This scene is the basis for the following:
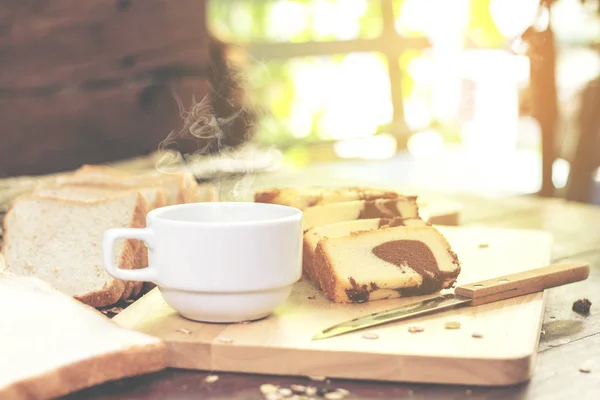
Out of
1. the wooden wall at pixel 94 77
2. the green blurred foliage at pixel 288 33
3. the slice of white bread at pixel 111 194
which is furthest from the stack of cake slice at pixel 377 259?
the green blurred foliage at pixel 288 33

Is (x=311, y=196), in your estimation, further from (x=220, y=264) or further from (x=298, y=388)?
(x=298, y=388)

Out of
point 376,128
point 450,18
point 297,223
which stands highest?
point 450,18

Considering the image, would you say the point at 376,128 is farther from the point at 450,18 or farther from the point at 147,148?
the point at 147,148

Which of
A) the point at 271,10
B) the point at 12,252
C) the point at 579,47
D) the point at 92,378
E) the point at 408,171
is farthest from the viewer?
the point at 271,10

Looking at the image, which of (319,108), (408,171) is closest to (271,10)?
(319,108)

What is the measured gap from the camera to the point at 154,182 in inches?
71.4

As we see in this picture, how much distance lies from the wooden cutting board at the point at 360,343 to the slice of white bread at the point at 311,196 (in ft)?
1.23

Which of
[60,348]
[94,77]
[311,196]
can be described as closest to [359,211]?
[311,196]

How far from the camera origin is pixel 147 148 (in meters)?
3.26

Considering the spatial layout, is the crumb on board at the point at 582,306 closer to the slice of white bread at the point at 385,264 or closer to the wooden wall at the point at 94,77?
the slice of white bread at the point at 385,264

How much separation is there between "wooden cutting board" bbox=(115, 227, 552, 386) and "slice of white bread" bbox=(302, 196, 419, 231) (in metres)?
0.32

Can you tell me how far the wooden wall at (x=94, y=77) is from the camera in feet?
9.47

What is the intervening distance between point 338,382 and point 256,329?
171mm

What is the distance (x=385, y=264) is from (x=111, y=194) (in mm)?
700
